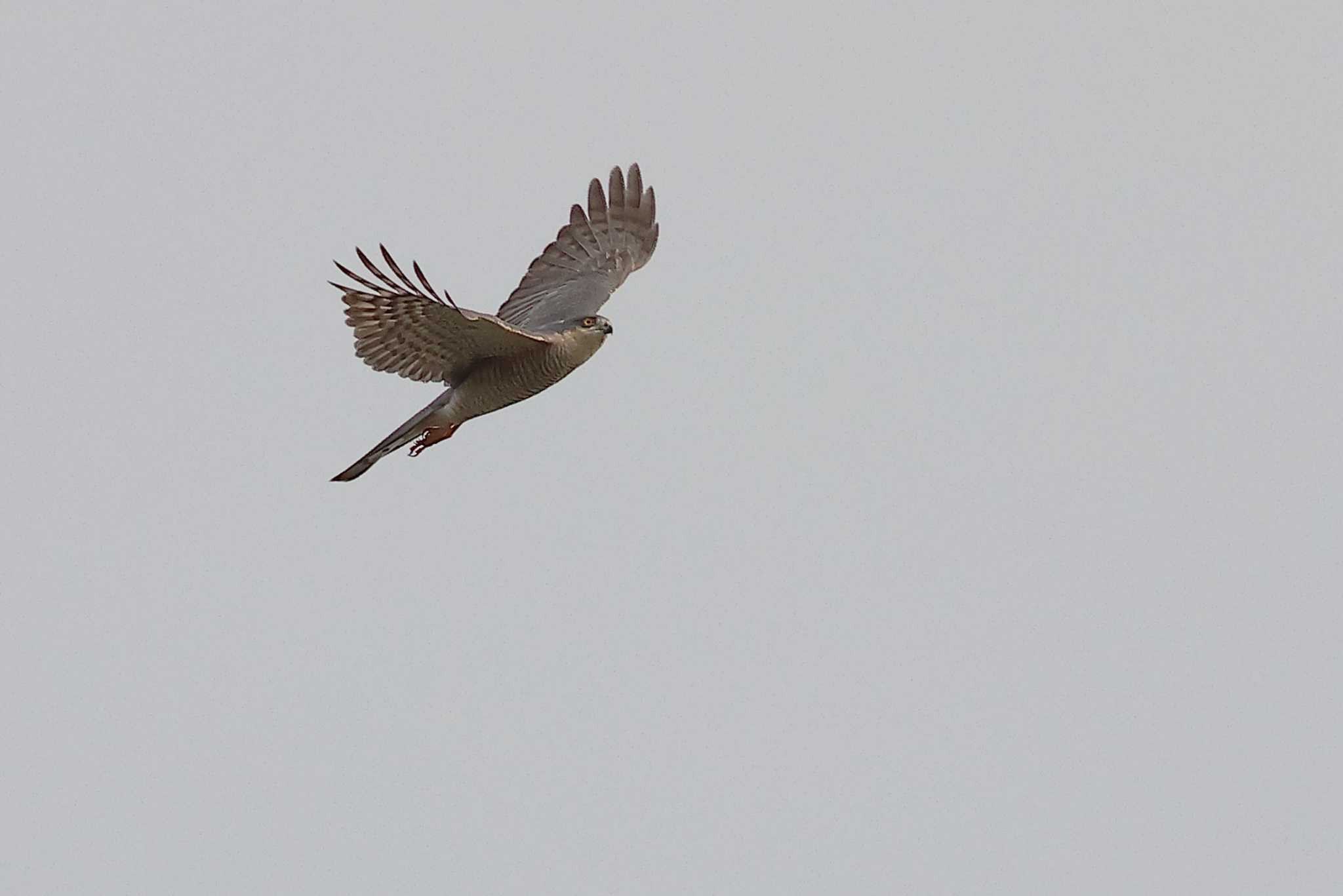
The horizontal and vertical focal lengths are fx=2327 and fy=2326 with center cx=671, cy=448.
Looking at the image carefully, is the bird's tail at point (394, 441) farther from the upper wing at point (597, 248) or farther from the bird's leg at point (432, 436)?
the upper wing at point (597, 248)

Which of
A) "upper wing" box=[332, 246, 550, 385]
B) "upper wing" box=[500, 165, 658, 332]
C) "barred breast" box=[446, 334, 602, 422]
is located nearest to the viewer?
"upper wing" box=[332, 246, 550, 385]

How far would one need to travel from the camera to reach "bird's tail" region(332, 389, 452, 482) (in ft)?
59.5

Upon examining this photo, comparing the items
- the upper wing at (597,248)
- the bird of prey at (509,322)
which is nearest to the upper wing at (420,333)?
the bird of prey at (509,322)

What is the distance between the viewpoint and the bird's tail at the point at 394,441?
18.1 meters

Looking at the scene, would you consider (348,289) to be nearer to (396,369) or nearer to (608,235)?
(396,369)

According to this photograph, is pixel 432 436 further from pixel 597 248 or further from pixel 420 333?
pixel 597 248

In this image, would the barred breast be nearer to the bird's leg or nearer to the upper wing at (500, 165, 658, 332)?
the bird's leg

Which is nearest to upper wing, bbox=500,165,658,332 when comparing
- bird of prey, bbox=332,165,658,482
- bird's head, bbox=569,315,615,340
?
bird of prey, bbox=332,165,658,482

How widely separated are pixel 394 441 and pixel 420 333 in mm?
1297

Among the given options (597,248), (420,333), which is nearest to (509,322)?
(597,248)

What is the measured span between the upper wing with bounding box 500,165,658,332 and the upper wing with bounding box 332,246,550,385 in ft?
6.41

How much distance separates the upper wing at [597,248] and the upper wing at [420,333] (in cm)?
195

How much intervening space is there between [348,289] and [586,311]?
10.00 ft

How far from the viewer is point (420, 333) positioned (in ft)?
56.9
